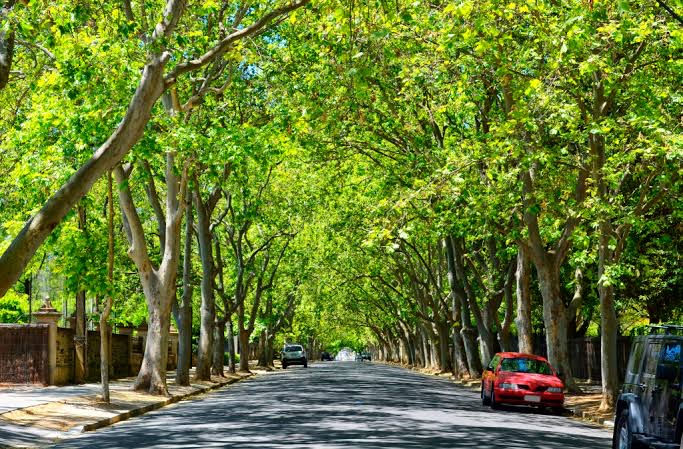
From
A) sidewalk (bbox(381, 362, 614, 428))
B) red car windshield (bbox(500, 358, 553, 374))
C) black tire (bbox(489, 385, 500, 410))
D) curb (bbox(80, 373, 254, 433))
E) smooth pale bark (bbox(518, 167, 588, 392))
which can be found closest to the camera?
curb (bbox(80, 373, 254, 433))

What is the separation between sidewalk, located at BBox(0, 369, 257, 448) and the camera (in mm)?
16734

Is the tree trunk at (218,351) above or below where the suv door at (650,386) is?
above

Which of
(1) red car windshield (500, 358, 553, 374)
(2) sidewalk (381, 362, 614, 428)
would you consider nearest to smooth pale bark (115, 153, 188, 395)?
(1) red car windshield (500, 358, 553, 374)

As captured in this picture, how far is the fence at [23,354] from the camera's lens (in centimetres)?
3050

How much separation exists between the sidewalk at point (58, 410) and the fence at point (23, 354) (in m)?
0.70

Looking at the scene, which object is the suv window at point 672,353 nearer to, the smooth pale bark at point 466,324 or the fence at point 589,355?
the fence at point 589,355

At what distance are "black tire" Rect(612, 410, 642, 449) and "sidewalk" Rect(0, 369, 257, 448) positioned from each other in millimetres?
8667

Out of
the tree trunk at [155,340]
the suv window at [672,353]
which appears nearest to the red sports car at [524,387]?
the tree trunk at [155,340]

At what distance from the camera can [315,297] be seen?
63.9 meters

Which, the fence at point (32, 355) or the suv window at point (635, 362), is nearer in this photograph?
the suv window at point (635, 362)

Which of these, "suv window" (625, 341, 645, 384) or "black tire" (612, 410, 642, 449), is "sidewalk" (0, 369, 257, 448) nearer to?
"black tire" (612, 410, 642, 449)

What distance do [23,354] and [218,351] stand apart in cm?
1415

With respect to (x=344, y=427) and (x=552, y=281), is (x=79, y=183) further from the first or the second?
(x=552, y=281)

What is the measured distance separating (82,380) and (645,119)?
22624 mm
